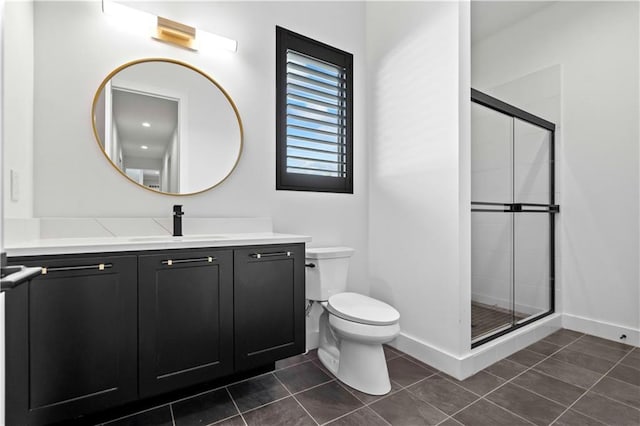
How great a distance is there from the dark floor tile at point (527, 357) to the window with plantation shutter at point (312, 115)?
169cm

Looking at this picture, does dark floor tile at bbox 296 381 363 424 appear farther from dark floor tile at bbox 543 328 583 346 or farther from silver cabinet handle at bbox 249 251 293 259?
dark floor tile at bbox 543 328 583 346

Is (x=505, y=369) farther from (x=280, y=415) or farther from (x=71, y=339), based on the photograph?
(x=71, y=339)

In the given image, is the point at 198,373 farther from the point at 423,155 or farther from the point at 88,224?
the point at 423,155

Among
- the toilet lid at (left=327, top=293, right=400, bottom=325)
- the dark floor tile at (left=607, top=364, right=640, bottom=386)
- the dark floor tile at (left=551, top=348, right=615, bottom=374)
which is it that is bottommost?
the dark floor tile at (left=551, top=348, right=615, bottom=374)

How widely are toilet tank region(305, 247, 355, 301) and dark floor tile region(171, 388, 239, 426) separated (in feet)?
2.54

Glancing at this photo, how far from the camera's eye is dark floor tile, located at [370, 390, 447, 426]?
1.51 metres

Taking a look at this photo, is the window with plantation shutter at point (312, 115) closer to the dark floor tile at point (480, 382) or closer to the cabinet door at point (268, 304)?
the cabinet door at point (268, 304)

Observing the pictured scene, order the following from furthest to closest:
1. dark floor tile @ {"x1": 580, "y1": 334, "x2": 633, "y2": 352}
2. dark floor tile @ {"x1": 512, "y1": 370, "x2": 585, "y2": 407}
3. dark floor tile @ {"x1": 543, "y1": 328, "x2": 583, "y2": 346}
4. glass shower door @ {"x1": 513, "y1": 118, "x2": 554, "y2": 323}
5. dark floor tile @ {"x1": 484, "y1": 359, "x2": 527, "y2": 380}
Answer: glass shower door @ {"x1": 513, "y1": 118, "x2": 554, "y2": 323}
dark floor tile @ {"x1": 543, "y1": 328, "x2": 583, "y2": 346}
dark floor tile @ {"x1": 580, "y1": 334, "x2": 633, "y2": 352}
dark floor tile @ {"x1": 484, "y1": 359, "x2": 527, "y2": 380}
dark floor tile @ {"x1": 512, "y1": 370, "x2": 585, "y2": 407}

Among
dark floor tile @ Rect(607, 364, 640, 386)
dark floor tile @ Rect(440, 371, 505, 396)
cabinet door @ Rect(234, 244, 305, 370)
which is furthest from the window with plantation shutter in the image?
dark floor tile @ Rect(607, 364, 640, 386)

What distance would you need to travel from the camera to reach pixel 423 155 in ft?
7.13

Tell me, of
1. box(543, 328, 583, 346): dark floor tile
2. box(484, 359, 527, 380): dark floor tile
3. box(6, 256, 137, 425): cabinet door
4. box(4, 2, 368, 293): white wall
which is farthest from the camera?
box(543, 328, 583, 346): dark floor tile

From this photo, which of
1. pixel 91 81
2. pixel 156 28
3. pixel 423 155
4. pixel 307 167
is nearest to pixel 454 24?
pixel 423 155

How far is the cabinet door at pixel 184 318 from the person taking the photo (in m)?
1.39

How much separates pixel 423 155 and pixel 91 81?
80.6 inches
